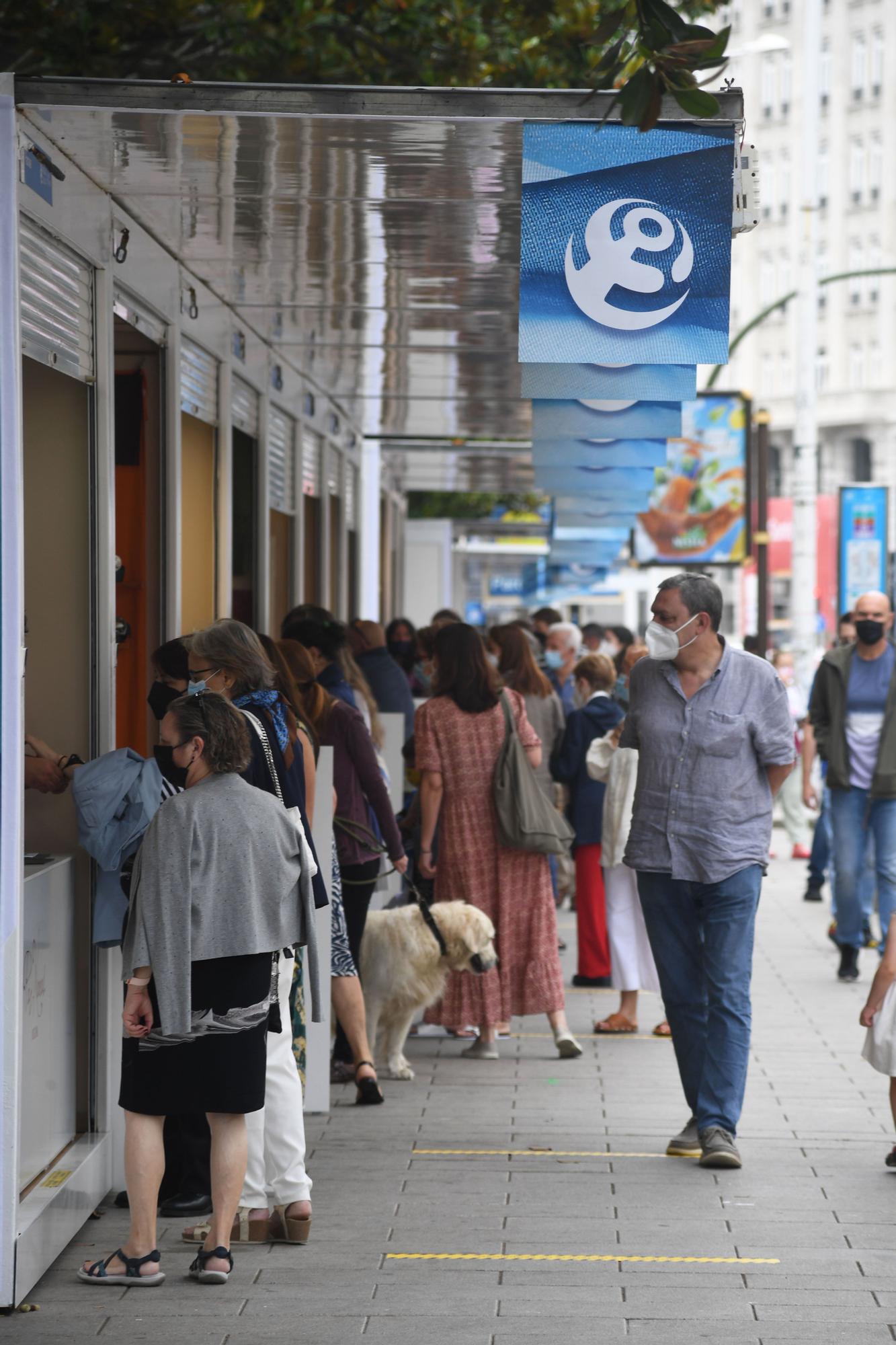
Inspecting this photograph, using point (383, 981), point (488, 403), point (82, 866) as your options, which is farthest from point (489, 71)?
point (82, 866)

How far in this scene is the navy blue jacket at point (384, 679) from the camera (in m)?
10.7

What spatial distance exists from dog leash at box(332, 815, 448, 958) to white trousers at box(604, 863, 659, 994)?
128 cm

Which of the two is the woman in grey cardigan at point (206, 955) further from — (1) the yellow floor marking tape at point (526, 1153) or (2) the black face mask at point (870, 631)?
(2) the black face mask at point (870, 631)

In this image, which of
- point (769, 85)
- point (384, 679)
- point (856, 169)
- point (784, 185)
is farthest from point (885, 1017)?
point (769, 85)

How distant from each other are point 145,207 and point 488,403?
20.7ft

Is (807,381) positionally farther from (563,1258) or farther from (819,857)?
(563,1258)

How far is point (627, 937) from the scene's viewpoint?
8695mm

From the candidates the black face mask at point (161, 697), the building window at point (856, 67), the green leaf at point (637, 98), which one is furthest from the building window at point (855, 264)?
the green leaf at point (637, 98)

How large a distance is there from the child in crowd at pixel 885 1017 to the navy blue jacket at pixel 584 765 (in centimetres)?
297

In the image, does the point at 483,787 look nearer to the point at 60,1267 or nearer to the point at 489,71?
the point at 60,1267

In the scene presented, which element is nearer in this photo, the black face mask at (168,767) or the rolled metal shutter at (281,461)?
the black face mask at (168,767)

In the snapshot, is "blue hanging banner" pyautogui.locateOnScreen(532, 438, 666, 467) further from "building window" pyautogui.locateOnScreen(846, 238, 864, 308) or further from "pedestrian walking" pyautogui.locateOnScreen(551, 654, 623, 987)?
"building window" pyautogui.locateOnScreen(846, 238, 864, 308)

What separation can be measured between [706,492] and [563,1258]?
1255 centimetres

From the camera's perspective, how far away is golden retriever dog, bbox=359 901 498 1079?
7598mm
